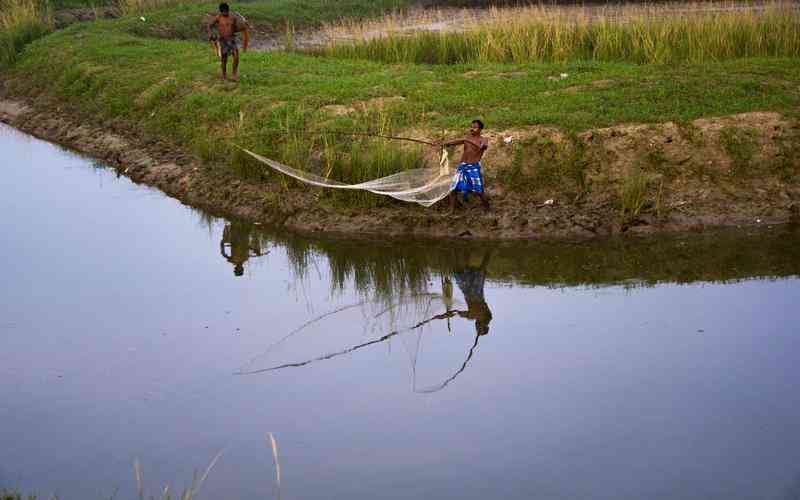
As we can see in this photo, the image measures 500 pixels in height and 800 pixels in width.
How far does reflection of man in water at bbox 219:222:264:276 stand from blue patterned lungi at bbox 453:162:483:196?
2.35 meters

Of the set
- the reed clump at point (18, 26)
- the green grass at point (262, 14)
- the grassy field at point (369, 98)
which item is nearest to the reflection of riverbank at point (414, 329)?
the grassy field at point (369, 98)

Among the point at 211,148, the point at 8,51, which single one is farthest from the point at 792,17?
the point at 8,51

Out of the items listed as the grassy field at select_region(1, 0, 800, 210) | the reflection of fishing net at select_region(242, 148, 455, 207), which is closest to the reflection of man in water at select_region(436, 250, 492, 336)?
the reflection of fishing net at select_region(242, 148, 455, 207)

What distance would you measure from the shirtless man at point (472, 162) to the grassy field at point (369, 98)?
102 cm

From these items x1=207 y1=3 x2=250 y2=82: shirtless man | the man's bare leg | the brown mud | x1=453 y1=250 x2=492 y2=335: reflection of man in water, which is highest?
x1=207 y1=3 x2=250 y2=82: shirtless man

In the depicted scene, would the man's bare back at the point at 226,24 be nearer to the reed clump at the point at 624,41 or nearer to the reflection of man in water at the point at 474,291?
the reed clump at the point at 624,41

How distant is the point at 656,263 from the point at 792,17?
7998mm

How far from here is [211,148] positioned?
48.1 ft

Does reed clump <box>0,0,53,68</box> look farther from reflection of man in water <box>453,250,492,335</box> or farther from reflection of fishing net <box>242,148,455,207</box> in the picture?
reflection of man in water <box>453,250,492,335</box>

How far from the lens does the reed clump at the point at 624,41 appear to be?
53.7 ft

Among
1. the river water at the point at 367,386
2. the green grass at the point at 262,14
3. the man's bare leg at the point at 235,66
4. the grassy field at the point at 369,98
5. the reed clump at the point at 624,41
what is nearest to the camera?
the river water at the point at 367,386

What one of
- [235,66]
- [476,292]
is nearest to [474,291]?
[476,292]

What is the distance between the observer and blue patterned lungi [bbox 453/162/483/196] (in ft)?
38.4

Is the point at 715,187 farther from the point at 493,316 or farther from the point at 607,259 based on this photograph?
the point at 493,316
